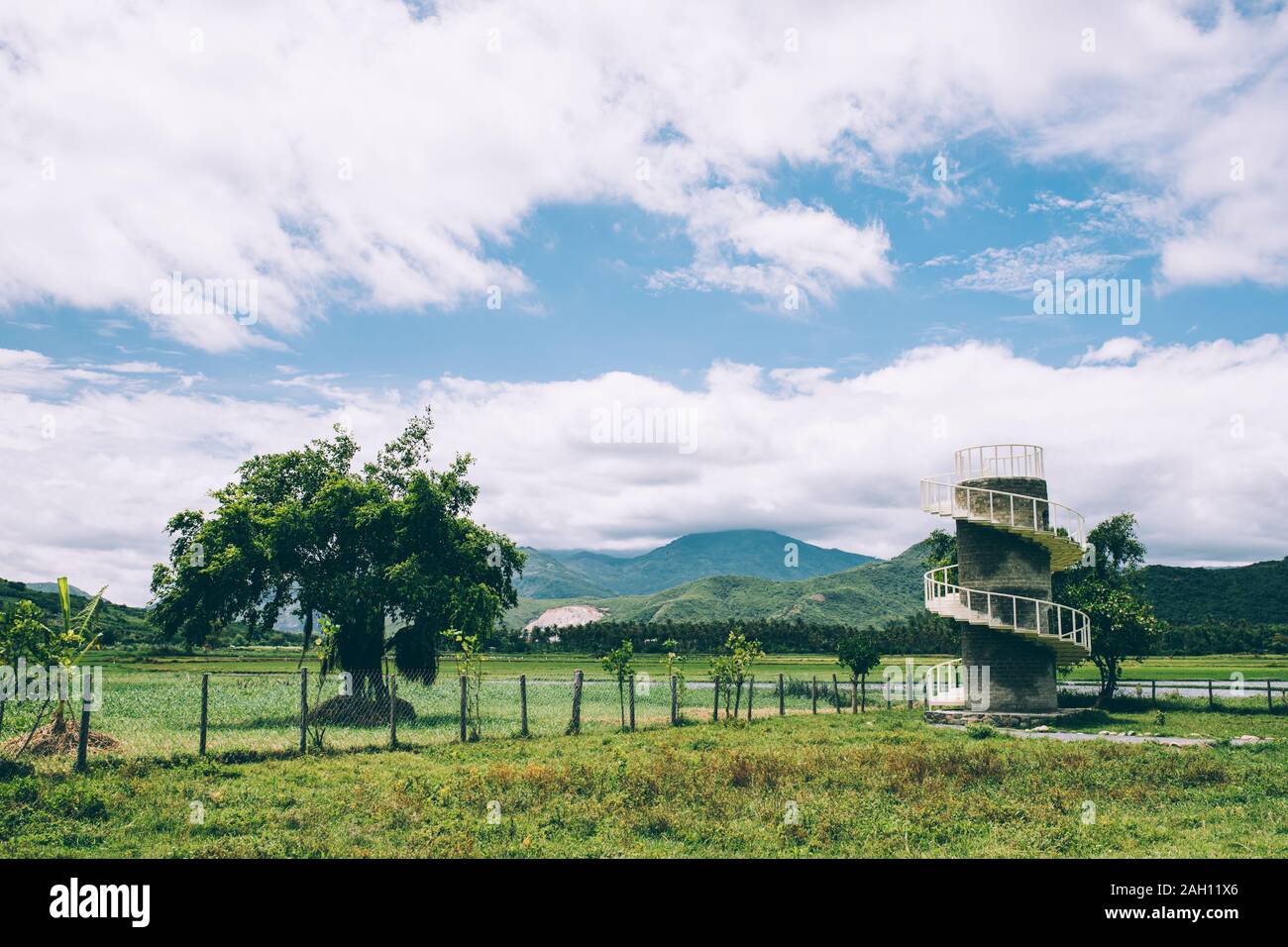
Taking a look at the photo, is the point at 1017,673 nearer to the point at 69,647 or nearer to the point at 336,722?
the point at 336,722

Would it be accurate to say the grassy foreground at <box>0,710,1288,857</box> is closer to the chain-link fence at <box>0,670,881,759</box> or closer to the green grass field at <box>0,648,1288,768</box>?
the chain-link fence at <box>0,670,881,759</box>

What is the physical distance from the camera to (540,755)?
18.8m

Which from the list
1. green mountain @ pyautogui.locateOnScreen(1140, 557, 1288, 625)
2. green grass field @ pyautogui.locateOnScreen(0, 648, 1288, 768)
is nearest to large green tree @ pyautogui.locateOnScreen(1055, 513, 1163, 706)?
green grass field @ pyautogui.locateOnScreen(0, 648, 1288, 768)

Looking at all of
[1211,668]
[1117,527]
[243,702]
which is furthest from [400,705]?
[1211,668]

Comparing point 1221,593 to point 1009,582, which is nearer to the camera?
point 1009,582

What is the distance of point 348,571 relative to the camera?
31344mm

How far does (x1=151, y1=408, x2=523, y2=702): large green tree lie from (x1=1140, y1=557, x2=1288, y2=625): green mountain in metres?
139

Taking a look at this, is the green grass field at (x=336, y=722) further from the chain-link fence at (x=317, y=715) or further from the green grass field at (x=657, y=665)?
the green grass field at (x=657, y=665)

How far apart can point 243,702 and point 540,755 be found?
67.3 ft

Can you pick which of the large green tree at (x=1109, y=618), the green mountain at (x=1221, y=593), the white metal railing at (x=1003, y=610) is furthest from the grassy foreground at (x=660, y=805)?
the green mountain at (x=1221, y=593)

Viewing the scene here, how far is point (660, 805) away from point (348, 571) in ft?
70.9

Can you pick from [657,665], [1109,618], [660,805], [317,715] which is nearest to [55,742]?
[317,715]
